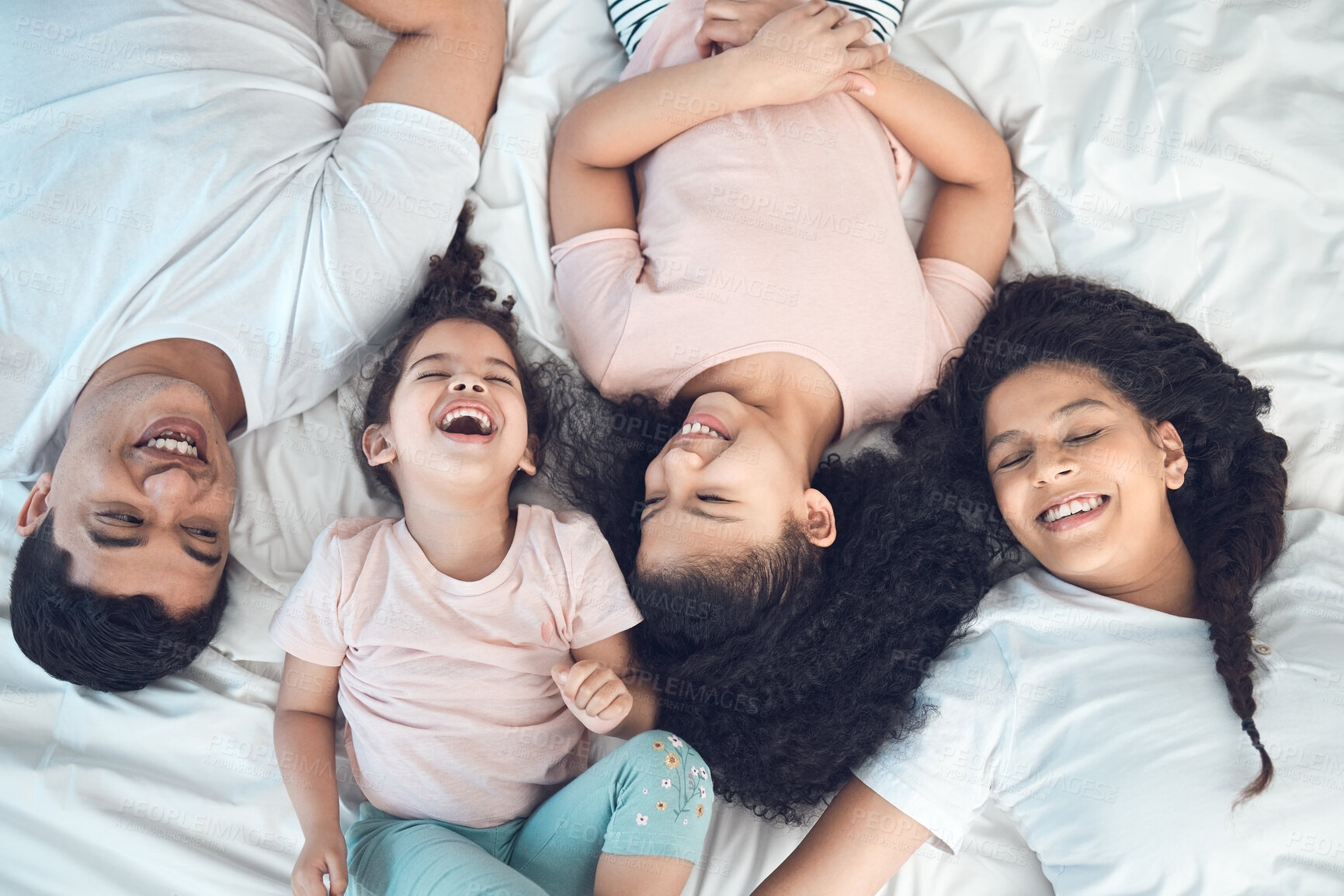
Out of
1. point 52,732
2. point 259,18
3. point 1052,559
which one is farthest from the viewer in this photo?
point 259,18

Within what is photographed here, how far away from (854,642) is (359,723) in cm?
92

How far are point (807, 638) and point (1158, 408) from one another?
0.77 metres

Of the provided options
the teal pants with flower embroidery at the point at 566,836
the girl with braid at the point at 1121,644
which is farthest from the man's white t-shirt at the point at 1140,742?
the teal pants with flower embroidery at the point at 566,836

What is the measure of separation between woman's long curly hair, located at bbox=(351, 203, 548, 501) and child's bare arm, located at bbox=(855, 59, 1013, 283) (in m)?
0.86

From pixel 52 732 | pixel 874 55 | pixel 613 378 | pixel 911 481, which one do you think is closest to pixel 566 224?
pixel 613 378

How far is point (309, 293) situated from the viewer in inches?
72.4

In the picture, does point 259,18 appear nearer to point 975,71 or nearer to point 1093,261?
point 975,71

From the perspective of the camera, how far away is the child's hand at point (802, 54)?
179cm

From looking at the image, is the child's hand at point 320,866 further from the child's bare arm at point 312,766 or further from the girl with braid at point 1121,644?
the girl with braid at point 1121,644

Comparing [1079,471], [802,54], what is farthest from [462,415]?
[1079,471]

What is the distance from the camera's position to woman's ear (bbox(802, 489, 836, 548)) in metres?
1.76

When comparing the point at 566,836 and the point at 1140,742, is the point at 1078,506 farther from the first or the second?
the point at 566,836

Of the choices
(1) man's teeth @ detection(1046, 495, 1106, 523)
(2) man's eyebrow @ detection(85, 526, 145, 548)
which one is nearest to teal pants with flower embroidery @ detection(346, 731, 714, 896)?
(2) man's eyebrow @ detection(85, 526, 145, 548)

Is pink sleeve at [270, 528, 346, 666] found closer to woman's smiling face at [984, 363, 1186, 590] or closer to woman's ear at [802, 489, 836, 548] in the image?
woman's ear at [802, 489, 836, 548]
